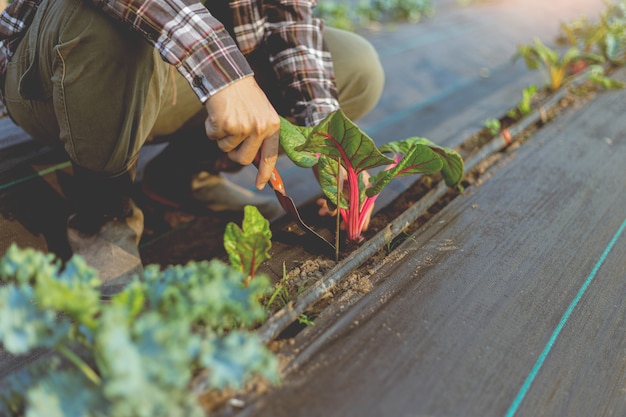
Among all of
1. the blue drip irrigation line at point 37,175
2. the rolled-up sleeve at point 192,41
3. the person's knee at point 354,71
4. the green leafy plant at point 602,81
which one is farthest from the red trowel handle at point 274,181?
the green leafy plant at point 602,81

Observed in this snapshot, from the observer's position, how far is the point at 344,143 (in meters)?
0.99

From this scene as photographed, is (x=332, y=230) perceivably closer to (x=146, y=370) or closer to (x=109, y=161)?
(x=109, y=161)

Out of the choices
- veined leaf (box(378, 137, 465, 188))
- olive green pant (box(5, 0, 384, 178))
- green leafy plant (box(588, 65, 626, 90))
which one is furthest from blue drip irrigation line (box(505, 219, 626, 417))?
green leafy plant (box(588, 65, 626, 90))

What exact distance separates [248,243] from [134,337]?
25 centimetres

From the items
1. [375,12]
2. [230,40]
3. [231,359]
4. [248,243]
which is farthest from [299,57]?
[375,12]

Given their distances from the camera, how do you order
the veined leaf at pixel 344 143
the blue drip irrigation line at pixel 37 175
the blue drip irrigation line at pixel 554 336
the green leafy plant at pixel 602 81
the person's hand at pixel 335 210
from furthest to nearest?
1. the green leafy plant at pixel 602 81
2. the blue drip irrigation line at pixel 37 175
3. the person's hand at pixel 335 210
4. the veined leaf at pixel 344 143
5. the blue drip irrigation line at pixel 554 336

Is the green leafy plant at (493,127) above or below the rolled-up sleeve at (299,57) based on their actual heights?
below

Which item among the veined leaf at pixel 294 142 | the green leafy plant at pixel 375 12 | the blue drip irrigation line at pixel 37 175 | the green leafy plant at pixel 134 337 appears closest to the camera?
the green leafy plant at pixel 134 337

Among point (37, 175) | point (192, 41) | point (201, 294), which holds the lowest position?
point (37, 175)

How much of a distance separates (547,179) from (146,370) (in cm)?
132

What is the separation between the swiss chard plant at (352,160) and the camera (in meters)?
0.95

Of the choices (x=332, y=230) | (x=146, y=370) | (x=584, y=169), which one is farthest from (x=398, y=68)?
(x=146, y=370)

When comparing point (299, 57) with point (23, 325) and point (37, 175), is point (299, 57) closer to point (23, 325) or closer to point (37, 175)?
point (37, 175)

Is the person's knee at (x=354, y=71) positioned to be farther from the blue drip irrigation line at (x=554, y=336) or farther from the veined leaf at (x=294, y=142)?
the blue drip irrigation line at (x=554, y=336)
